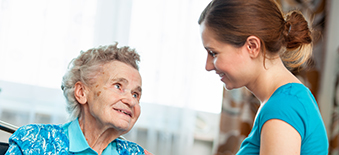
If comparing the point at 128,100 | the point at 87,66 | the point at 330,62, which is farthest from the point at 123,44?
the point at 330,62

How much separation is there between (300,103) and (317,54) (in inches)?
77.0

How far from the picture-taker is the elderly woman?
135cm

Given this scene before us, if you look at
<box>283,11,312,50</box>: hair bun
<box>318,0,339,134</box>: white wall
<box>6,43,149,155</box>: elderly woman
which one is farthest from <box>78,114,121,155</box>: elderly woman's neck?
<box>318,0,339,134</box>: white wall

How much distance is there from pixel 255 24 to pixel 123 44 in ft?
5.25

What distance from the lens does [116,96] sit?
141cm

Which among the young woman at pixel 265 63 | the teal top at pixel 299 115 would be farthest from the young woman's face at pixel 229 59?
the teal top at pixel 299 115

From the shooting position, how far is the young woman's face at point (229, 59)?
127 centimetres

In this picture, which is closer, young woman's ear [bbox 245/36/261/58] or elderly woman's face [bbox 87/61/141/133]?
young woman's ear [bbox 245/36/261/58]

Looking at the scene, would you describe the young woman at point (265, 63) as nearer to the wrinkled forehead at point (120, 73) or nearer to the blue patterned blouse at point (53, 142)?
the wrinkled forehead at point (120, 73)

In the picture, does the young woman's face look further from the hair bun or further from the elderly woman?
the elderly woman

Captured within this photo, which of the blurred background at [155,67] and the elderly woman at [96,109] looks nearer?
the elderly woman at [96,109]

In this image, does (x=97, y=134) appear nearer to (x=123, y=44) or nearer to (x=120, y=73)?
(x=120, y=73)

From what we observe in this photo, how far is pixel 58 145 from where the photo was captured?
1.35m

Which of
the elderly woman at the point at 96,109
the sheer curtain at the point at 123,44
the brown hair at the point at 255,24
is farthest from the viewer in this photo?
the sheer curtain at the point at 123,44
